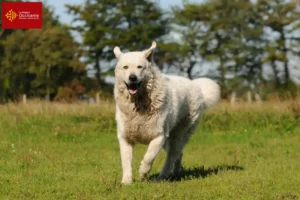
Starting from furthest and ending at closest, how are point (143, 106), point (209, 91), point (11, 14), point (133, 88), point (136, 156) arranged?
point (11, 14), point (136, 156), point (209, 91), point (143, 106), point (133, 88)

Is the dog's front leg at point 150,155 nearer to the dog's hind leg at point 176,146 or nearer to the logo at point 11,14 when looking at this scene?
the dog's hind leg at point 176,146

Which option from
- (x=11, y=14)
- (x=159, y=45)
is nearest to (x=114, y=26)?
(x=159, y=45)

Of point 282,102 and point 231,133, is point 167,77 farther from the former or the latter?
point 282,102

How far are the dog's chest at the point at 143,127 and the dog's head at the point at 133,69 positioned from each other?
437mm

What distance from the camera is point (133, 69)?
7934 millimetres

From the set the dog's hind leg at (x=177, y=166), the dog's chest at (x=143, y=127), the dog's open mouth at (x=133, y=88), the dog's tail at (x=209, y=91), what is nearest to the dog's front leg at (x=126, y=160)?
the dog's chest at (x=143, y=127)

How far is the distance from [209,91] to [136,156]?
10.9ft

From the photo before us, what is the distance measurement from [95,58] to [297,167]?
145ft

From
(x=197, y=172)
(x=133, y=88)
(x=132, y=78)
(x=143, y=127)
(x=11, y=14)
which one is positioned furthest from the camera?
(x=11, y=14)

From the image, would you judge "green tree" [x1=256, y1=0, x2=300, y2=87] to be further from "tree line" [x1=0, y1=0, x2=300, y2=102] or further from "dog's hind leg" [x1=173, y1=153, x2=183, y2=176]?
"dog's hind leg" [x1=173, y1=153, x2=183, y2=176]

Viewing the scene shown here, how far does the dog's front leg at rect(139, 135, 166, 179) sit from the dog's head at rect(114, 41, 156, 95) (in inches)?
29.5

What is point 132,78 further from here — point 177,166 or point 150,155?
point 177,166

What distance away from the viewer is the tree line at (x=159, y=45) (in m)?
46.6

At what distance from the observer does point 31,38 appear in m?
51.3
